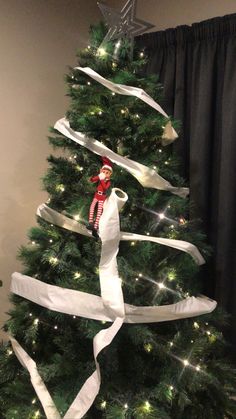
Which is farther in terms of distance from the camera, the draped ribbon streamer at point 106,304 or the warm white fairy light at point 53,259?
the warm white fairy light at point 53,259

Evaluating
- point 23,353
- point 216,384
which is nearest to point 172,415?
point 216,384

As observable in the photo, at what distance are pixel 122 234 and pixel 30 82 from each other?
2.97ft

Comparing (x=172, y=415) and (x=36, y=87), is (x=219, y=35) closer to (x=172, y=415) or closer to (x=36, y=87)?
(x=36, y=87)

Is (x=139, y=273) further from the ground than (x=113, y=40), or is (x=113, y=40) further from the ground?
(x=113, y=40)

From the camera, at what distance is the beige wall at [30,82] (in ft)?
4.58

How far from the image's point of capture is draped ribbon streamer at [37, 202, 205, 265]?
0.88 m

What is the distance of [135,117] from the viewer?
3.26 feet

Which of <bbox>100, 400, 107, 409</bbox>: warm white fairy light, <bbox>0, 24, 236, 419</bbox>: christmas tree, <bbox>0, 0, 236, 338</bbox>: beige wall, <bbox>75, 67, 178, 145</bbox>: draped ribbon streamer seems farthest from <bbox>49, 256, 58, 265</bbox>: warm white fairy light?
<bbox>0, 0, 236, 338</bbox>: beige wall

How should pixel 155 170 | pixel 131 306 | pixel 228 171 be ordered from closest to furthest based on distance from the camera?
1. pixel 131 306
2. pixel 155 170
3. pixel 228 171

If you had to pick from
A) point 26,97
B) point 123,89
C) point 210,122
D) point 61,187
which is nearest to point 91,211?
Answer: point 61,187

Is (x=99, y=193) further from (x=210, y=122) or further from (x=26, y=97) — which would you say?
(x=26, y=97)

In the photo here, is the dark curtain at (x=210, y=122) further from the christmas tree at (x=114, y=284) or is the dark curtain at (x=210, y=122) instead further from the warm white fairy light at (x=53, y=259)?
the warm white fairy light at (x=53, y=259)

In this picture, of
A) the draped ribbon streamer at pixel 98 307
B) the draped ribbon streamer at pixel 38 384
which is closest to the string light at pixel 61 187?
the draped ribbon streamer at pixel 98 307

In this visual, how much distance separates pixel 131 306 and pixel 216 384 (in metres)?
0.29
